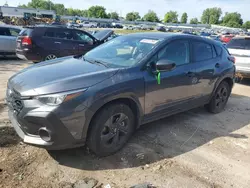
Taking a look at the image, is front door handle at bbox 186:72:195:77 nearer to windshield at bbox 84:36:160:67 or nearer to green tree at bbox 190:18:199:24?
windshield at bbox 84:36:160:67

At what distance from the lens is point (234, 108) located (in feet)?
20.0

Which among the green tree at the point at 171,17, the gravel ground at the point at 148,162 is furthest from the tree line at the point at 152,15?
the gravel ground at the point at 148,162

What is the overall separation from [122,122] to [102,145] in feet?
1.44

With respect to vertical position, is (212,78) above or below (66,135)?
above

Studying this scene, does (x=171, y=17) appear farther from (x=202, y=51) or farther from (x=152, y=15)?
(x=202, y=51)

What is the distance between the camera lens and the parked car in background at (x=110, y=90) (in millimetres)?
2945

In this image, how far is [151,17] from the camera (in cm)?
15962

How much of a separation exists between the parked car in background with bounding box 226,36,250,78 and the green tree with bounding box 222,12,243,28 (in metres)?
142

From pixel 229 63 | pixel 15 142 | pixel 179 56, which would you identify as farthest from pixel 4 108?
pixel 229 63

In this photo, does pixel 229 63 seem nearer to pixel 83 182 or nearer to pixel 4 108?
pixel 83 182

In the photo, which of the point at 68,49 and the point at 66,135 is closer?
the point at 66,135

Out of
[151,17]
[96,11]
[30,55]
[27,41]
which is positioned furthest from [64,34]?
[151,17]

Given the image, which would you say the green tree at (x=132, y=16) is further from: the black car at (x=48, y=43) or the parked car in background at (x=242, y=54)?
the parked car in background at (x=242, y=54)

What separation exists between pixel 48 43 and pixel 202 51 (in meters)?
6.64
